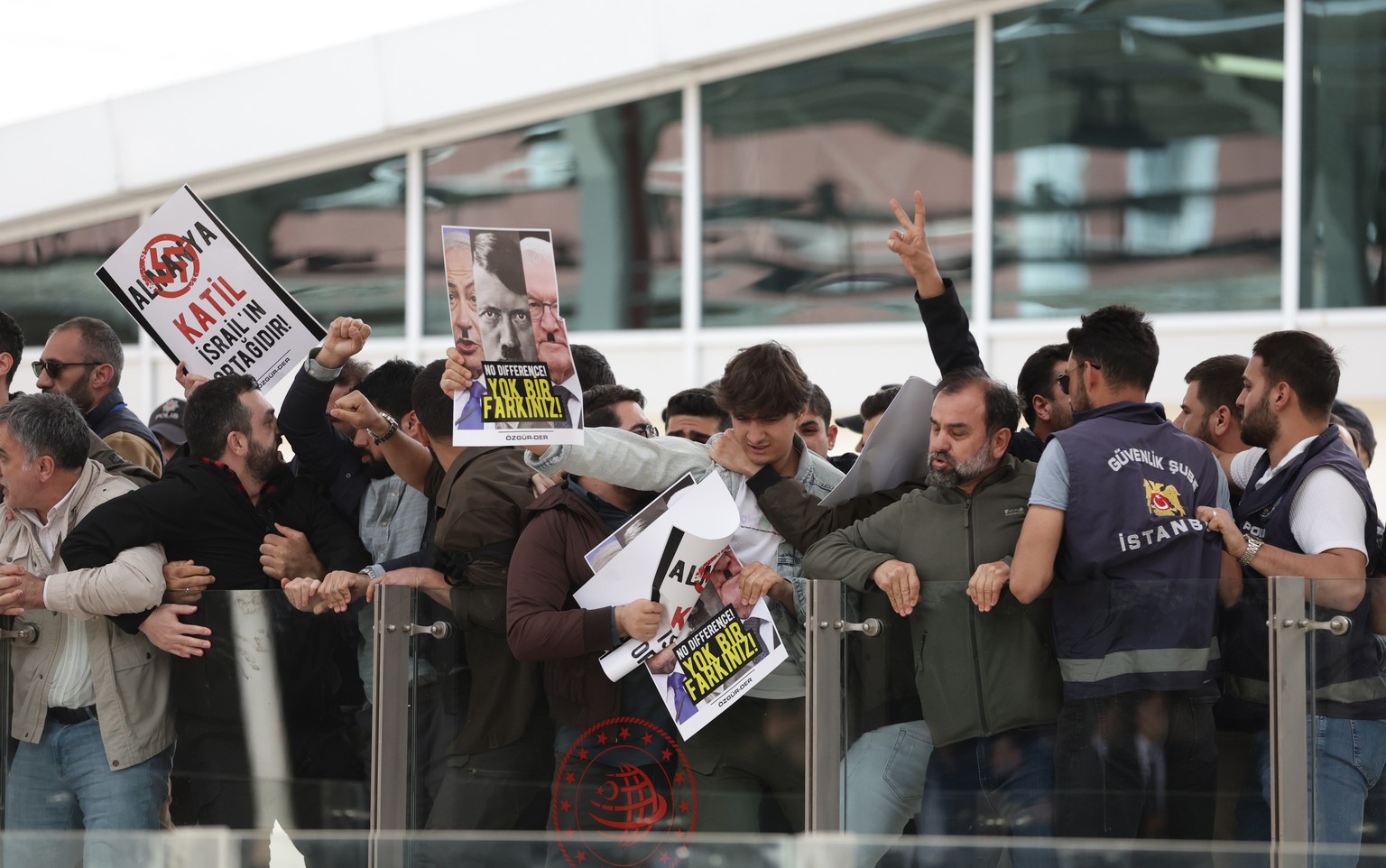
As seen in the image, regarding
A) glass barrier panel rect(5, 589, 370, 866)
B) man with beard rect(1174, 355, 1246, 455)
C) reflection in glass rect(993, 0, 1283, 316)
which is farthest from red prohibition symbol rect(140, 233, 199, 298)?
reflection in glass rect(993, 0, 1283, 316)

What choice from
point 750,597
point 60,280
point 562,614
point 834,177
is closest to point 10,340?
point 562,614

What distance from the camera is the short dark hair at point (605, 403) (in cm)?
582

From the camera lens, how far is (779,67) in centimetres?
1235

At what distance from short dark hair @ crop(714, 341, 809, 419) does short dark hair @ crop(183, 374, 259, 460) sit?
1614mm

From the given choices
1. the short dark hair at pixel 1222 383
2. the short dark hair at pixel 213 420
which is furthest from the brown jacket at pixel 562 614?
the short dark hair at pixel 1222 383

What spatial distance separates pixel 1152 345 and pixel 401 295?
30.7 ft

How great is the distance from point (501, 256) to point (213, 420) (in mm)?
1175

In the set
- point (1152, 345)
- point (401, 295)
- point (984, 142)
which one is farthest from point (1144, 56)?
point (1152, 345)

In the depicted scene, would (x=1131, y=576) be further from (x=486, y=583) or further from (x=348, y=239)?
(x=348, y=239)

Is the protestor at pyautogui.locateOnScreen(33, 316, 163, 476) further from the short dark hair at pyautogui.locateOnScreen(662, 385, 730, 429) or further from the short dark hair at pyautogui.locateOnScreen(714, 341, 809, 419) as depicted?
the short dark hair at pyautogui.locateOnScreen(714, 341, 809, 419)

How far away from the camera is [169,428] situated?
7672 millimetres

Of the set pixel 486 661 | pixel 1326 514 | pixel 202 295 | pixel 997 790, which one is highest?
pixel 202 295

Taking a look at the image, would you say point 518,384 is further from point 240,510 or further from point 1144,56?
point 1144,56

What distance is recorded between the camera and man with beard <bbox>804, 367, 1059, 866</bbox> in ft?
15.1
